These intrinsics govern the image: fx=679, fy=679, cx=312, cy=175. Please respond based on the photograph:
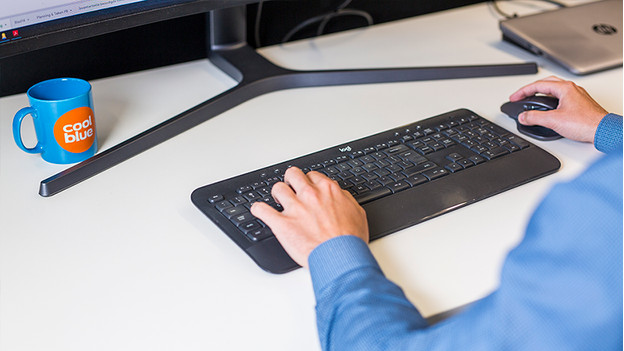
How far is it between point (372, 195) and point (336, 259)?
0.14 m

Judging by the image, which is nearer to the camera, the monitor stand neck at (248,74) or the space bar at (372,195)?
the space bar at (372,195)

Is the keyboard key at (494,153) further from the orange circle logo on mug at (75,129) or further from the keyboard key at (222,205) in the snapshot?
the orange circle logo on mug at (75,129)

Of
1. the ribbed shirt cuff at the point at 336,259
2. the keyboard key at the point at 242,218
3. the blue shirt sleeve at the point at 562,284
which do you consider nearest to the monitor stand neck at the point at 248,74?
the keyboard key at the point at 242,218

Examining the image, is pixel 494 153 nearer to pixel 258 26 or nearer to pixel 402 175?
pixel 402 175

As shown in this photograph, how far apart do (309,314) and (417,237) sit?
0.54 ft

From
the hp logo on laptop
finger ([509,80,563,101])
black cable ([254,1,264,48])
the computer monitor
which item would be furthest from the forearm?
the hp logo on laptop

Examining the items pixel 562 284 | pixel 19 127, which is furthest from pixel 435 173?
pixel 19 127

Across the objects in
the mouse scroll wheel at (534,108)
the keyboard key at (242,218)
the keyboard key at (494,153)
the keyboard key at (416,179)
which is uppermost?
the mouse scroll wheel at (534,108)

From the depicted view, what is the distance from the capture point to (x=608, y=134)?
0.91 meters

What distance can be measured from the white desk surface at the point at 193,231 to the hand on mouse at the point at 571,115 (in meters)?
0.02

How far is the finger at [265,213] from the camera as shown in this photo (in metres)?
0.72

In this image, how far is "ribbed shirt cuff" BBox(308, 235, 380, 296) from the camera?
2.13ft

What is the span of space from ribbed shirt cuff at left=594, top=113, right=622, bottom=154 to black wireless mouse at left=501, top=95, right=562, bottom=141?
52mm

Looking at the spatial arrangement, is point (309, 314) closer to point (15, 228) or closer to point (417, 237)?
point (417, 237)
